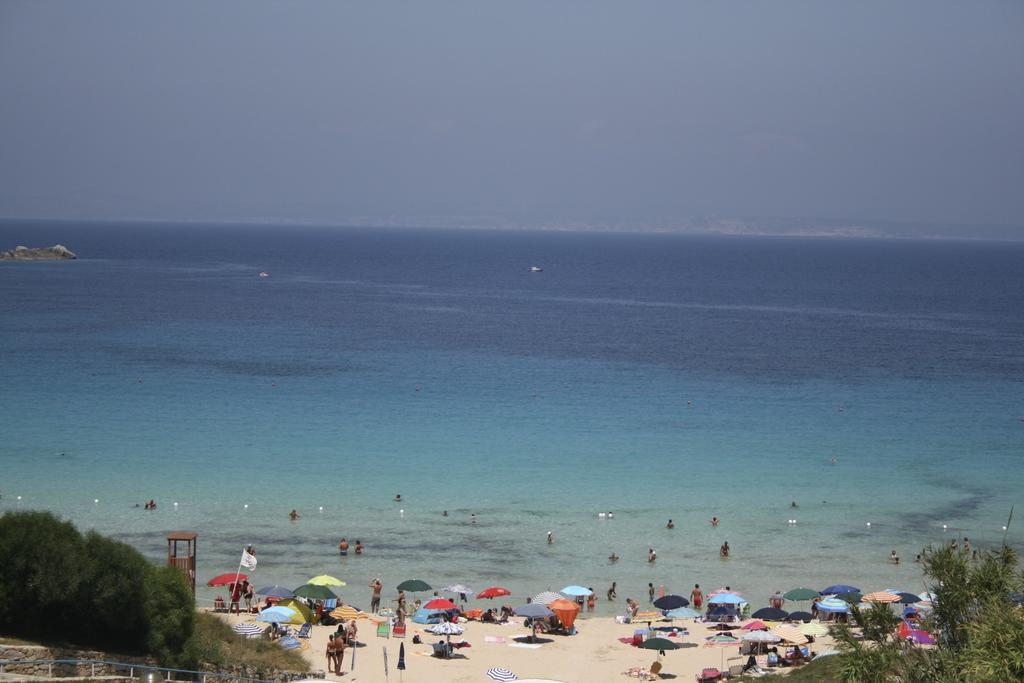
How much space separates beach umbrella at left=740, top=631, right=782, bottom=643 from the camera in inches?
936

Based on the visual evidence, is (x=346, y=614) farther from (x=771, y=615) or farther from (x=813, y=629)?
(x=813, y=629)

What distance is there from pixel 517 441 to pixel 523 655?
70.4ft

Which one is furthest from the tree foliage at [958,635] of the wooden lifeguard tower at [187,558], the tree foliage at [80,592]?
the wooden lifeguard tower at [187,558]

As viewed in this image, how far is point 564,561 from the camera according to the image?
1247 inches

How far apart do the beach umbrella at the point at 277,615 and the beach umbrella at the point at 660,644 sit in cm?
766

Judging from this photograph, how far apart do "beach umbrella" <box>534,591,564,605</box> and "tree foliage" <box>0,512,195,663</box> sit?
10588 millimetres

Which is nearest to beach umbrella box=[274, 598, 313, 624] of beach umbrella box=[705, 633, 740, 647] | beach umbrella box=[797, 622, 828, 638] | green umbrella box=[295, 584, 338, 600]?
green umbrella box=[295, 584, 338, 600]

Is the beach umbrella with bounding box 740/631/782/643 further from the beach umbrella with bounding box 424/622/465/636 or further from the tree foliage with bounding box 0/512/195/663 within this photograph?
the tree foliage with bounding box 0/512/195/663

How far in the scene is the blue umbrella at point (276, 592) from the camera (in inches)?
1017

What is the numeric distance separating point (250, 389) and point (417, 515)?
71.3ft

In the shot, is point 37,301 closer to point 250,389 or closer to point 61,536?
point 250,389

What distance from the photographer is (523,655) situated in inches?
963

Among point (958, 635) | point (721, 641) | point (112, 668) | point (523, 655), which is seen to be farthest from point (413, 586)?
point (958, 635)

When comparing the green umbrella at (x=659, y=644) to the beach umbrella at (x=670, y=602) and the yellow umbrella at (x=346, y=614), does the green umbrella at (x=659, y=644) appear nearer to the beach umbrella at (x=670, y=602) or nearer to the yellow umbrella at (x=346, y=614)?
the beach umbrella at (x=670, y=602)
